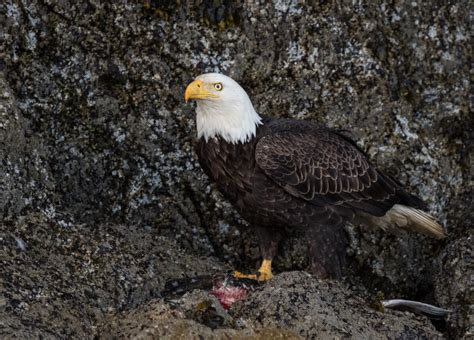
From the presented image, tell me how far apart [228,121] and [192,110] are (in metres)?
0.65

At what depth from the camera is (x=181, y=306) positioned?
5102 millimetres

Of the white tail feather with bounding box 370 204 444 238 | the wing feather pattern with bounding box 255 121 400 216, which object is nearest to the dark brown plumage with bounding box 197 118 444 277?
the wing feather pattern with bounding box 255 121 400 216

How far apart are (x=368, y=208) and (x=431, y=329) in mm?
1405

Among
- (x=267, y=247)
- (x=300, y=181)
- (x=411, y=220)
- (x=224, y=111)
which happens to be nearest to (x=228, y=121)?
(x=224, y=111)

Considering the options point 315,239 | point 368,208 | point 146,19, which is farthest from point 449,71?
point 146,19

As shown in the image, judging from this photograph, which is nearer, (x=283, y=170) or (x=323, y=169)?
(x=283, y=170)

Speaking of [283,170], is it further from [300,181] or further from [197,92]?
[197,92]

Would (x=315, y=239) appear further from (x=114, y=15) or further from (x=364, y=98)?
(x=114, y=15)

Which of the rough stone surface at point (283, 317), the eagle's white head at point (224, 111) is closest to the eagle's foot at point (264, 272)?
the eagle's white head at point (224, 111)

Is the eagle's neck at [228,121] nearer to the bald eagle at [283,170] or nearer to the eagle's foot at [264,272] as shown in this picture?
the bald eagle at [283,170]

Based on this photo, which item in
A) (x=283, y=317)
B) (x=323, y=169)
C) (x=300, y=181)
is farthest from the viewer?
(x=323, y=169)

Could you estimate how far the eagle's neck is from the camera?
6.75 metres

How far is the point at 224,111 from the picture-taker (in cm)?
679

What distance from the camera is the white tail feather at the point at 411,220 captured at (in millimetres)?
7180
